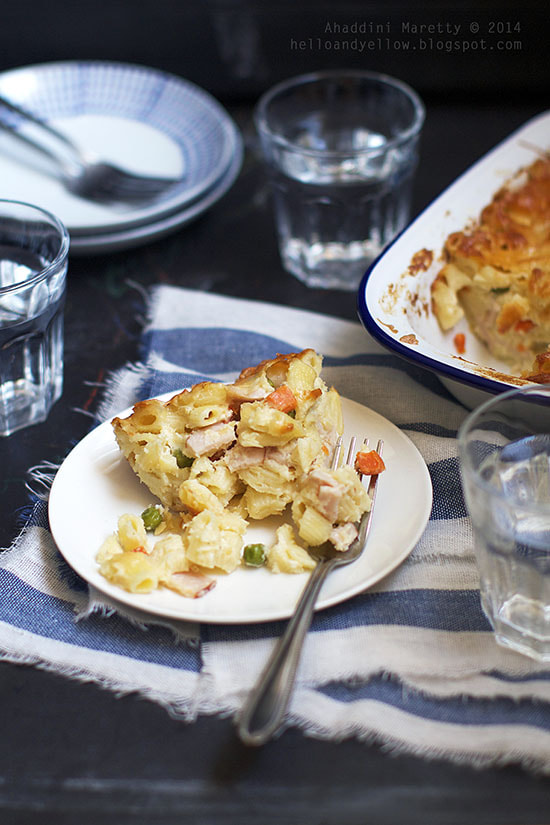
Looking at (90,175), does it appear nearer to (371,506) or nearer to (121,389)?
(121,389)

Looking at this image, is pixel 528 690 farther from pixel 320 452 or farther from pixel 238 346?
pixel 238 346

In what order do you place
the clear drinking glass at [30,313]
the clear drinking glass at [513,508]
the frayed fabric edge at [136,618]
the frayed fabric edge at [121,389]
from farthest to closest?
the frayed fabric edge at [121,389] < the clear drinking glass at [30,313] < the frayed fabric edge at [136,618] < the clear drinking glass at [513,508]

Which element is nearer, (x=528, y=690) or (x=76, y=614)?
(x=528, y=690)

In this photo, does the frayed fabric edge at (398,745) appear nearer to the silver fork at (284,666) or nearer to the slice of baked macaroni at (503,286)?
the silver fork at (284,666)

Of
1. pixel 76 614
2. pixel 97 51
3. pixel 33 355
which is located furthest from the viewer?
pixel 97 51

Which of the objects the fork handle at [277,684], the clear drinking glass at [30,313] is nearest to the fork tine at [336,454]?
the fork handle at [277,684]

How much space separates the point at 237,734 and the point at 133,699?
0.18 metres

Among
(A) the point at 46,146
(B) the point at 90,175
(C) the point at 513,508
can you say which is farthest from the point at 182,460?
(A) the point at 46,146

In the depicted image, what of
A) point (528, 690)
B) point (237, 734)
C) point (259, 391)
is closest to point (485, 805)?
point (528, 690)

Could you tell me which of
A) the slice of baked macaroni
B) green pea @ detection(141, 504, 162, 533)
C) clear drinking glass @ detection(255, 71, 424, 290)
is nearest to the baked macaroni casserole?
green pea @ detection(141, 504, 162, 533)

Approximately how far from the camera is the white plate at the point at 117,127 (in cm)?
254

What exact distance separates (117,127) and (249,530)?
5.86ft

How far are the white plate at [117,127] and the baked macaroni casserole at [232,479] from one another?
102cm

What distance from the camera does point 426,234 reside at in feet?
6.41
